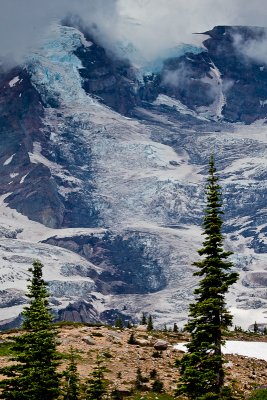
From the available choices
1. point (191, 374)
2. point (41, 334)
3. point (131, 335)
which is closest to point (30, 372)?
point (41, 334)

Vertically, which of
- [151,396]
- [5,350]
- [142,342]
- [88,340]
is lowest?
[151,396]

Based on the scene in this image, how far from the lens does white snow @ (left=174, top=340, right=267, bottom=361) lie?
59.4 meters

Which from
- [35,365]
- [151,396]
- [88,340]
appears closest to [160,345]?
[88,340]

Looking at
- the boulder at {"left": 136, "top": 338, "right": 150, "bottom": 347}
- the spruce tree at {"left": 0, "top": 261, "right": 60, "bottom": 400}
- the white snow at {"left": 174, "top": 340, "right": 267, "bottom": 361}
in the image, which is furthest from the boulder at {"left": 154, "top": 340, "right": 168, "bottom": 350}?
the spruce tree at {"left": 0, "top": 261, "right": 60, "bottom": 400}

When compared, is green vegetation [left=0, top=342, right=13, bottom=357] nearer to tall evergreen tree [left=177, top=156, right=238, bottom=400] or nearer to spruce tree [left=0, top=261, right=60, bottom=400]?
spruce tree [left=0, top=261, right=60, bottom=400]

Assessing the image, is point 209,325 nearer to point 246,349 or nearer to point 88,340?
point 88,340

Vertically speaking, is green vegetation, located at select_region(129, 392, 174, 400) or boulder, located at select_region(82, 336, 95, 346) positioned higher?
boulder, located at select_region(82, 336, 95, 346)

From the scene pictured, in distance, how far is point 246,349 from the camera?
60.6m

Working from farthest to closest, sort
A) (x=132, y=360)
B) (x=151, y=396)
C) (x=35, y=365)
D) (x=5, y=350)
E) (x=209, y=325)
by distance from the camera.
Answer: (x=5, y=350) < (x=132, y=360) < (x=151, y=396) < (x=35, y=365) < (x=209, y=325)

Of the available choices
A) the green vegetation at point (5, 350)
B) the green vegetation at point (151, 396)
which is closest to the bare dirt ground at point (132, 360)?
the green vegetation at point (151, 396)

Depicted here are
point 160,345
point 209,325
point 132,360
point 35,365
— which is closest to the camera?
point 209,325

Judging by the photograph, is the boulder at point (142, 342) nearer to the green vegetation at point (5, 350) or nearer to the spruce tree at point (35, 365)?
the green vegetation at point (5, 350)

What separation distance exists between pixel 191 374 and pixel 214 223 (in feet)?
22.1

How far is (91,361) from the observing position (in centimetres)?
5272
